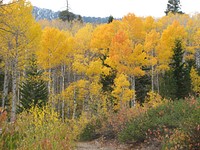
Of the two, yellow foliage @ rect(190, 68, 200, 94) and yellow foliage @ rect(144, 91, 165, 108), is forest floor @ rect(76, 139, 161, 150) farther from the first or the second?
yellow foliage @ rect(190, 68, 200, 94)

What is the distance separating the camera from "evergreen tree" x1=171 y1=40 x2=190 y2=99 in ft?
87.2

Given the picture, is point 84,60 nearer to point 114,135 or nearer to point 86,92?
point 86,92

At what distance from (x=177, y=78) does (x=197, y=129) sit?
71.9 feet

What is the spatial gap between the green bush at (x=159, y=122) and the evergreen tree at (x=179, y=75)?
17.5 metres

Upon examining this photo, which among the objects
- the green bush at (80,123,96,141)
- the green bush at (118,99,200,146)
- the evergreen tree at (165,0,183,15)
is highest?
the evergreen tree at (165,0,183,15)

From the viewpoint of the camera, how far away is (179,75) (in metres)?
27.0

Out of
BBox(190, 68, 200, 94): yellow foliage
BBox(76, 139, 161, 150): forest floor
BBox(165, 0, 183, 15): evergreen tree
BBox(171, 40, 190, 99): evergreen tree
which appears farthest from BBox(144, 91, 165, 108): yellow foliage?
BBox(165, 0, 183, 15): evergreen tree

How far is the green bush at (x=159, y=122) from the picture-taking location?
8.06m

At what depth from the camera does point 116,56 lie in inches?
904

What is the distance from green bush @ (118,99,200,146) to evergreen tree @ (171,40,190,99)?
17532mm

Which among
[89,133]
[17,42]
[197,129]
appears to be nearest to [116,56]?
[17,42]

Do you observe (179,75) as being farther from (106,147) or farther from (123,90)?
(106,147)

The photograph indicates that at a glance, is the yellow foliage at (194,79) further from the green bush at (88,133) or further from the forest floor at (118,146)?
the forest floor at (118,146)

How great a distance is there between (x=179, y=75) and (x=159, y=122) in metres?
19.5
